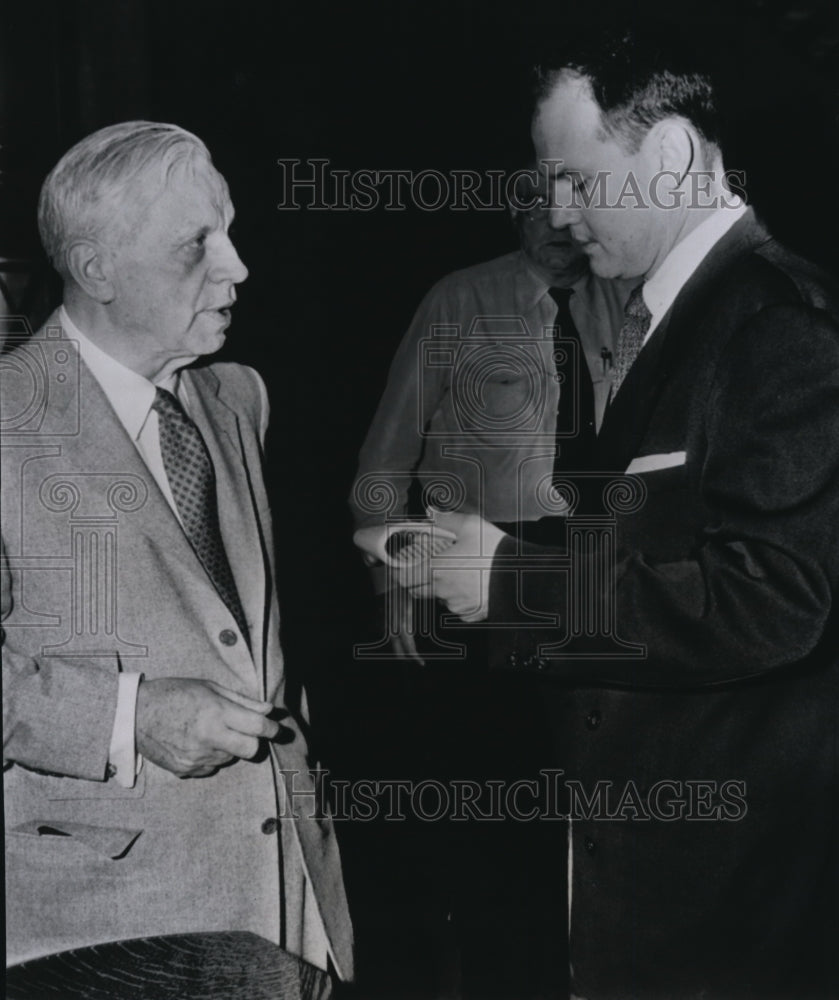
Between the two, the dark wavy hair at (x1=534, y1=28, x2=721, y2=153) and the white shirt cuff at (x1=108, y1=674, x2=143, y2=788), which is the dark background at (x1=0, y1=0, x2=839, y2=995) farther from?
the white shirt cuff at (x1=108, y1=674, x2=143, y2=788)

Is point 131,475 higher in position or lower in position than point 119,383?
lower

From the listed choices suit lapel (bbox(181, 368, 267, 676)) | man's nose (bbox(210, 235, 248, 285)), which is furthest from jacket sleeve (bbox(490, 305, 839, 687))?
man's nose (bbox(210, 235, 248, 285))

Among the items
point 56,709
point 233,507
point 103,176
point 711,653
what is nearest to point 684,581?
point 711,653

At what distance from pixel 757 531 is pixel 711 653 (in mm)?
245

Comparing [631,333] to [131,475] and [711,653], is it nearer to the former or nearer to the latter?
[711,653]

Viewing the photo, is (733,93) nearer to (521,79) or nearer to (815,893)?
(521,79)

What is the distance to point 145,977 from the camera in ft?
7.92

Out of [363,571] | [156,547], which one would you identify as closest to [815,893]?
[363,571]

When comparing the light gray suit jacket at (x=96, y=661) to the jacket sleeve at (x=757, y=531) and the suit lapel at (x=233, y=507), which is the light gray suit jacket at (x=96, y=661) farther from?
the jacket sleeve at (x=757, y=531)

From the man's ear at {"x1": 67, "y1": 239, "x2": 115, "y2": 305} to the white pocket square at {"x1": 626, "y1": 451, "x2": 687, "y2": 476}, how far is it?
1017 mm

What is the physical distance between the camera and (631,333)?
242 cm

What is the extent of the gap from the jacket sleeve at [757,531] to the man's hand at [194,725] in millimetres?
735

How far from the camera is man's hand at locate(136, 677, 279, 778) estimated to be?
237cm

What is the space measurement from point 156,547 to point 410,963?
3.12ft
